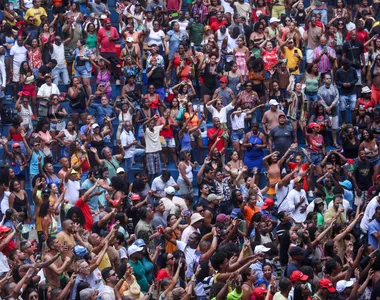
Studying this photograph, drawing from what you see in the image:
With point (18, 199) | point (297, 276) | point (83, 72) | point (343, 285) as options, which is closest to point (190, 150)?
point (83, 72)

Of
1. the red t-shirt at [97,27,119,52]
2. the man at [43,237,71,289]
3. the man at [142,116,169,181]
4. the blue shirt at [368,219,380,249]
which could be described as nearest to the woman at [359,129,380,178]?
the blue shirt at [368,219,380,249]

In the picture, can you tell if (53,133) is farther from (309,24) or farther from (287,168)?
(309,24)

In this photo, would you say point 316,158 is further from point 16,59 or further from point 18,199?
point 16,59

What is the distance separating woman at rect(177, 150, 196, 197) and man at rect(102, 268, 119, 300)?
20.3 ft

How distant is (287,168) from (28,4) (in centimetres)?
846

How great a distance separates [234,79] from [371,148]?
3768 millimetres

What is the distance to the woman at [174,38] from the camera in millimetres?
29859

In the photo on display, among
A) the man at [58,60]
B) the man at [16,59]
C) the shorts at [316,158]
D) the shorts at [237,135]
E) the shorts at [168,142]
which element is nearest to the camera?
the shorts at [316,158]

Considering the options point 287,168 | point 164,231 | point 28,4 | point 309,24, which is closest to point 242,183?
point 287,168

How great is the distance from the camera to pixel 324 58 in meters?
29.1

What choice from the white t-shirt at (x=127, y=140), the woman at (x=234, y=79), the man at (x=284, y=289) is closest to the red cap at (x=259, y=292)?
the man at (x=284, y=289)

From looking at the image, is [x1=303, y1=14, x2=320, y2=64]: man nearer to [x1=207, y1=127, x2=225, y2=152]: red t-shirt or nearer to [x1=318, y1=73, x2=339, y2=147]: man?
[x1=318, y1=73, x2=339, y2=147]: man

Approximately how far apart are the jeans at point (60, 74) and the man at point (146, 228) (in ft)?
21.8

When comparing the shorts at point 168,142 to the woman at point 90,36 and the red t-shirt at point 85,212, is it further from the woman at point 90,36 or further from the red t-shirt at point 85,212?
the red t-shirt at point 85,212
